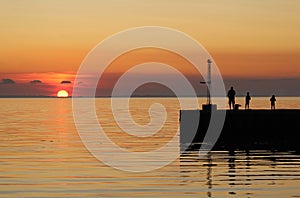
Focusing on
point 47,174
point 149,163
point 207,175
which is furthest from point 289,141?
point 47,174

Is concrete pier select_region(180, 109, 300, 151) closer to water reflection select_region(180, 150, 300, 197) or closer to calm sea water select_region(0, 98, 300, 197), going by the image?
water reflection select_region(180, 150, 300, 197)

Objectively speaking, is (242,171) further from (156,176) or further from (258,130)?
(258,130)

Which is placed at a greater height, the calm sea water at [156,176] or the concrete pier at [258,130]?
the concrete pier at [258,130]

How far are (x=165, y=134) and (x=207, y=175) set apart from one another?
1487 inches

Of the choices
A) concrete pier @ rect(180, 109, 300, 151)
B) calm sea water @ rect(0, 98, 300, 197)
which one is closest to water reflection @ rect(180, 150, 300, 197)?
calm sea water @ rect(0, 98, 300, 197)

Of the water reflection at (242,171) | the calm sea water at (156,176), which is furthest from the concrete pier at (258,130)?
the calm sea water at (156,176)

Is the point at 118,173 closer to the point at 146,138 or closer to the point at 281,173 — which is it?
the point at 281,173

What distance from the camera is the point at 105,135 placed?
7181cm

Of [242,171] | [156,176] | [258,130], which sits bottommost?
[156,176]

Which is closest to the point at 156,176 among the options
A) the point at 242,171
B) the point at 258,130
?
the point at 242,171

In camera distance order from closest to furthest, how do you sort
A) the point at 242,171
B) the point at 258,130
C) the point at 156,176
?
the point at 156,176 → the point at 242,171 → the point at 258,130

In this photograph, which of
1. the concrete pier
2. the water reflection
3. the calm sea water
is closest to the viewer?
the calm sea water

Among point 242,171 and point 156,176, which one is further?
point 242,171

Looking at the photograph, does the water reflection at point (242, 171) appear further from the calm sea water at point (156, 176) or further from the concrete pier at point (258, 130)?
the concrete pier at point (258, 130)
